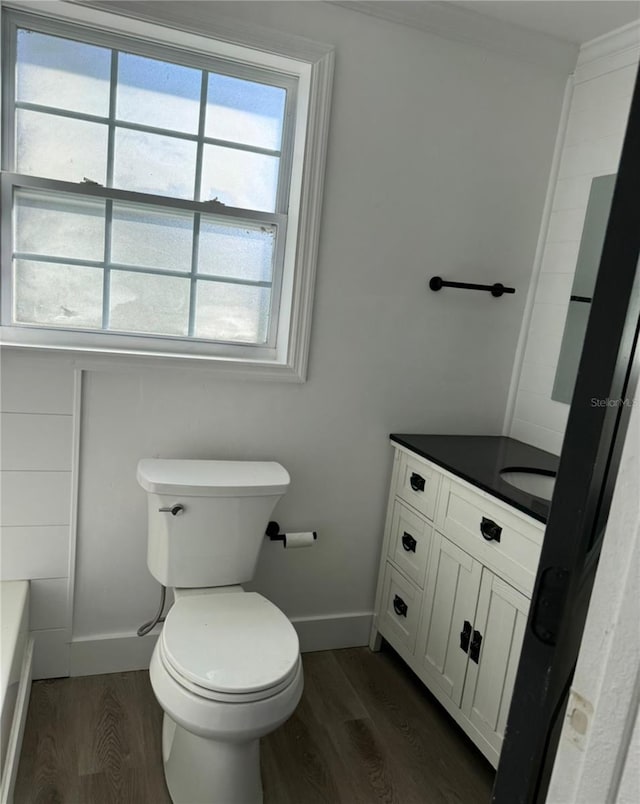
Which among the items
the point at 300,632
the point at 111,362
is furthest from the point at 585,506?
the point at 300,632

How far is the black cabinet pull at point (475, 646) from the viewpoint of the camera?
181 centimetres

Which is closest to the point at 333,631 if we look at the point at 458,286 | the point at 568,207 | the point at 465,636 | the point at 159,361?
the point at 465,636

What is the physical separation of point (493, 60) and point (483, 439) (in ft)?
4.68

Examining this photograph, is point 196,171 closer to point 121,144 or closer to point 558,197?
point 121,144

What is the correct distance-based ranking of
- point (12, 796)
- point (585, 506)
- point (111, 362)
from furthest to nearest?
point (111, 362)
point (12, 796)
point (585, 506)

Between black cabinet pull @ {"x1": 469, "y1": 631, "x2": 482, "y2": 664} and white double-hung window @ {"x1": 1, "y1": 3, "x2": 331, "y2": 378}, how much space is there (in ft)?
3.49

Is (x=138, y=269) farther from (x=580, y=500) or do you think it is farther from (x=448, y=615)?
(x=580, y=500)

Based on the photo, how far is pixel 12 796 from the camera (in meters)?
1.55

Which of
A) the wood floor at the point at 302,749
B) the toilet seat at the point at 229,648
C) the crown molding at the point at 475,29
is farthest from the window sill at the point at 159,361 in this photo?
the crown molding at the point at 475,29

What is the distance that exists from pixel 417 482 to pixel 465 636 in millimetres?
541

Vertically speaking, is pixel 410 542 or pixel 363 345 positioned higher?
pixel 363 345

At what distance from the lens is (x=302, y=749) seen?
6.08ft

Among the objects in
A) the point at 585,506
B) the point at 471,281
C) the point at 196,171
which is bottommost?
the point at 585,506

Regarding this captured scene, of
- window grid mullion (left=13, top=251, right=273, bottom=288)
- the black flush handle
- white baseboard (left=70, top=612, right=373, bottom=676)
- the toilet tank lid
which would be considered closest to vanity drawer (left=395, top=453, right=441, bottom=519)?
the black flush handle
